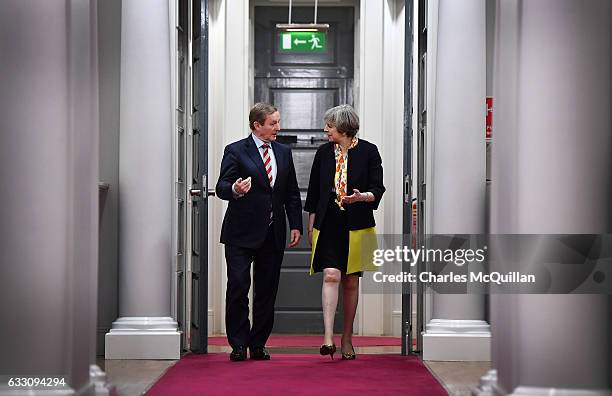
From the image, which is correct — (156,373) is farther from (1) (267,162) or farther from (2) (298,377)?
(1) (267,162)

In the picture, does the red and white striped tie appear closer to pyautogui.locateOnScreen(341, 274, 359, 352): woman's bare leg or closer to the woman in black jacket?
the woman in black jacket

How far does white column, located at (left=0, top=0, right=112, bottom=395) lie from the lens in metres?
→ 4.02

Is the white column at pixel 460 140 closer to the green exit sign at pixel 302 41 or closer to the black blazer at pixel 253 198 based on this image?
the black blazer at pixel 253 198

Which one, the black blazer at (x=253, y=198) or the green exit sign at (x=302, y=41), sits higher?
the green exit sign at (x=302, y=41)

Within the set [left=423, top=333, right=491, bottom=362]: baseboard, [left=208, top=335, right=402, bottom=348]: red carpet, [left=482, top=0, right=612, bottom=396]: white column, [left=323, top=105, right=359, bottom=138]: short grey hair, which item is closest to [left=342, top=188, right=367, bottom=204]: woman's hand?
[left=323, top=105, right=359, bottom=138]: short grey hair

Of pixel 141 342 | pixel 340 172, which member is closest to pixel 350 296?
pixel 340 172

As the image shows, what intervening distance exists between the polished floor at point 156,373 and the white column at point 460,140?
38 centimetres

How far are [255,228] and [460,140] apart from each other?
1.45m

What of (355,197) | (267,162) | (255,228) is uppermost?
(267,162)

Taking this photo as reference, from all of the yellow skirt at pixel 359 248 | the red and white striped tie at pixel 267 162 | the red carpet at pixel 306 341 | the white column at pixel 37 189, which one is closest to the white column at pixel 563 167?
the white column at pixel 37 189

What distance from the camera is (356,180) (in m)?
7.01

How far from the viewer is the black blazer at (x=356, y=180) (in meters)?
6.97

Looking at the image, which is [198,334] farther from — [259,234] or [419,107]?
[419,107]

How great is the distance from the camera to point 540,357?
3967 mm
